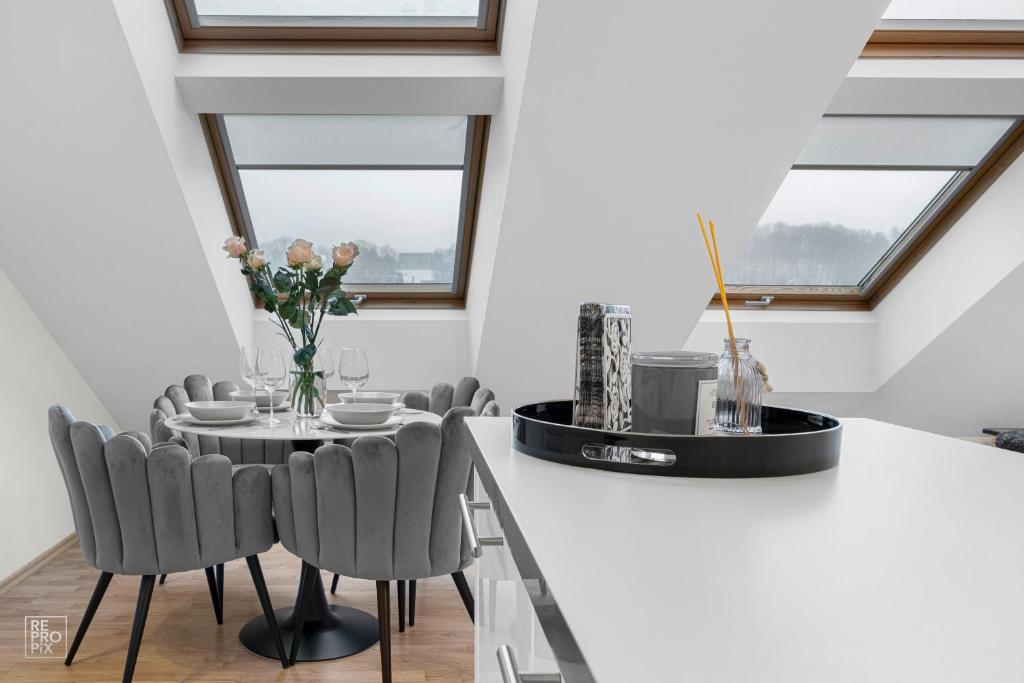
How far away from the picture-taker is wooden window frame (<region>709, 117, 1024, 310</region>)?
11.4ft

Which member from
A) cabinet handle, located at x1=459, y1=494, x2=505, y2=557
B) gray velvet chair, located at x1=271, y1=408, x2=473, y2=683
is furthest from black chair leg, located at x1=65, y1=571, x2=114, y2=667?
cabinet handle, located at x1=459, y1=494, x2=505, y2=557

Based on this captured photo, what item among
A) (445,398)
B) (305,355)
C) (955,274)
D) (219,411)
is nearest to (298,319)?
(305,355)

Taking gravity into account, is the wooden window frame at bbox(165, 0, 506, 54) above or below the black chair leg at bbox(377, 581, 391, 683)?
above

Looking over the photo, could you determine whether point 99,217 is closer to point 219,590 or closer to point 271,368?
point 271,368

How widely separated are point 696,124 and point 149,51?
1821 mm

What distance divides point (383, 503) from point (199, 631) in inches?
40.8

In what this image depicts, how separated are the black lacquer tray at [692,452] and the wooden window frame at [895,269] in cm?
309

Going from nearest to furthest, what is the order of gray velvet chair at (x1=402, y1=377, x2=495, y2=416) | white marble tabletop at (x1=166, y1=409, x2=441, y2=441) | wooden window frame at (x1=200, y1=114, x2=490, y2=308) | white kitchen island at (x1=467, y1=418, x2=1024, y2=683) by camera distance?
white kitchen island at (x1=467, y1=418, x2=1024, y2=683)
white marble tabletop at (x1=166, y1=409, x2=441, y2=441)
gray velvet chair at (x1=402, y1=377, x2=495, y2=416)
wooden window frame at (x1=200, y1=114, x2=490, y2=308)

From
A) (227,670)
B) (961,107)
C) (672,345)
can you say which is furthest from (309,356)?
(961,107)

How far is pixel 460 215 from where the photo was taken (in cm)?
373

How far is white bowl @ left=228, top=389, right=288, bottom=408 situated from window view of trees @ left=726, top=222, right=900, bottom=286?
2365 mm

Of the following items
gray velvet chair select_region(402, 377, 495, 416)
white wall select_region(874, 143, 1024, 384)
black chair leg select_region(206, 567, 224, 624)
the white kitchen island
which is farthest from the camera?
white wall select_region(874, 143, 1024, 384)

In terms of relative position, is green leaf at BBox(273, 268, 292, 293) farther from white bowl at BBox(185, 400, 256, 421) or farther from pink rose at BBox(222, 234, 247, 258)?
white bowl at BBox(185, 400, 256, 421)

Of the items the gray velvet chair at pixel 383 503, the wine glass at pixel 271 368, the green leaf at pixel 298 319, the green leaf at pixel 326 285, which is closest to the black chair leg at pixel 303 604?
the gray velvet chair at pixel 383 503
